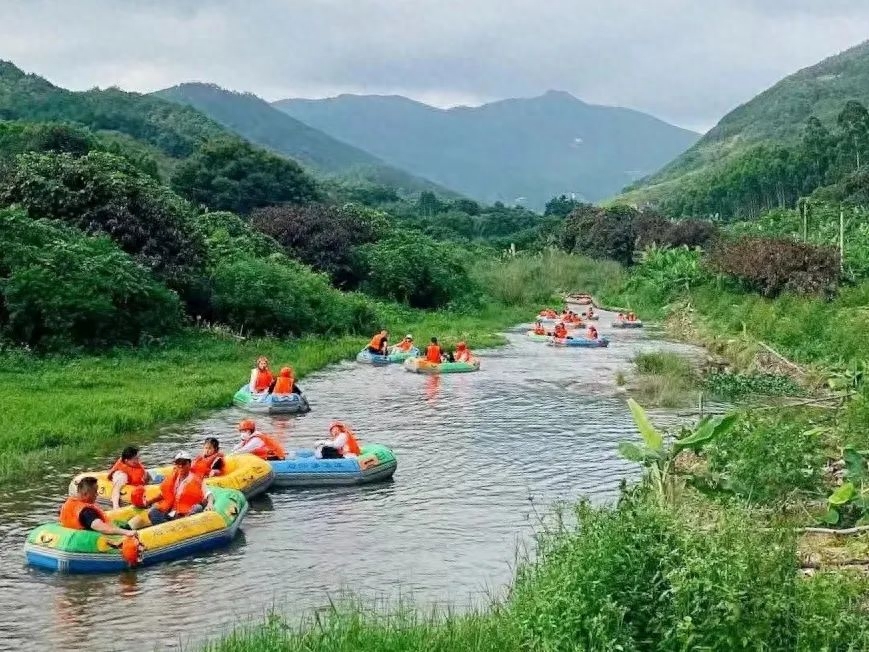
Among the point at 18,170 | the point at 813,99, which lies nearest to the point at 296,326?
the point at 18,170

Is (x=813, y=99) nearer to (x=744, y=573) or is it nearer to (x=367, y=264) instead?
(x=367, y=264)

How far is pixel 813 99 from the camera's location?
5428 inches

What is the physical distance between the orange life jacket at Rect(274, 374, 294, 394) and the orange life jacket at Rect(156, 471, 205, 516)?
7689 millimetres

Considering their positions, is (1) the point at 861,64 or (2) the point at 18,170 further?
(1) the point at 861,64

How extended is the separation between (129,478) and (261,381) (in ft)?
26.2

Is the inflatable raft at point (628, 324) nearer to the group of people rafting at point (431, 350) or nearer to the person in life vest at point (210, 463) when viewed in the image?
the group of people rafting at point (431, 350)

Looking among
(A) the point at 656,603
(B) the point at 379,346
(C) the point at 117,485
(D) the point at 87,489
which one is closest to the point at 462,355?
(B) the point at 379,346

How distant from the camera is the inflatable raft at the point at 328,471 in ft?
49.8

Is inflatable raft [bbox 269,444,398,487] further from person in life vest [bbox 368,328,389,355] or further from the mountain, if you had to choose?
the mountain

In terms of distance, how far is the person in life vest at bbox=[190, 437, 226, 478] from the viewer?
1435 cm

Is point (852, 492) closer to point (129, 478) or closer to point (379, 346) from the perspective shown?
point (129, 478)

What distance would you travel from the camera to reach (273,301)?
101 feet

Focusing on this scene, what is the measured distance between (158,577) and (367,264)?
33456 millimetres

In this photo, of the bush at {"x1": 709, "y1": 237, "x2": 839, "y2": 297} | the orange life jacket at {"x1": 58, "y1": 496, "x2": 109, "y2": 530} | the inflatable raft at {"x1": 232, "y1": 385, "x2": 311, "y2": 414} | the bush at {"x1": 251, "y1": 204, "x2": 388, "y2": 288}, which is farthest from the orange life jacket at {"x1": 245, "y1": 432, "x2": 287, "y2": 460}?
the bush at {"x1": 251, "y1": 204, "x2": 388, "y2": 288}
